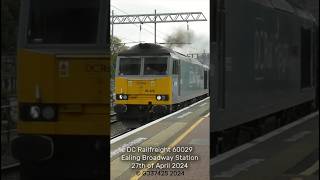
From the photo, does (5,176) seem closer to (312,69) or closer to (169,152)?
(169,152)

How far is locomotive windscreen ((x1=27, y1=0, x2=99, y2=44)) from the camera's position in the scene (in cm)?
331

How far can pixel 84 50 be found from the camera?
3307mm

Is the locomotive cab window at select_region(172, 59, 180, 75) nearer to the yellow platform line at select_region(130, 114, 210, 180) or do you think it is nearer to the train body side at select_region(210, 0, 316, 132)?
the train body side at select_region(210, 0, 316, 132)

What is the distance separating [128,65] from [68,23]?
44cm

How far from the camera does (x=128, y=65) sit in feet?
10.8

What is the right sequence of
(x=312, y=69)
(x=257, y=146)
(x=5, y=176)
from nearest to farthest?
1. (x=5, y=176)
2. (x=257, y=146)
3. (x=312, y=69)

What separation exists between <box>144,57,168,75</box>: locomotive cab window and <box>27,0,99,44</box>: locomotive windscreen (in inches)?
13.5

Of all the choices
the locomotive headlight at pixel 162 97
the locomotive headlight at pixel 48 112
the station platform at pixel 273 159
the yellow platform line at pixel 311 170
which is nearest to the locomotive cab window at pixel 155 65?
the locomotive headlight at pixel 162 97

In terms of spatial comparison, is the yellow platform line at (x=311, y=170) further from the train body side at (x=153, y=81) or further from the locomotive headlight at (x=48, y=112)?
the locomotive headlight at (x=48, y=112)

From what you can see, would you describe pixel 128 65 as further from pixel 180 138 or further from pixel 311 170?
pixel 311 170

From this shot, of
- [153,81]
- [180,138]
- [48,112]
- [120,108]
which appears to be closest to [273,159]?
[180,138]

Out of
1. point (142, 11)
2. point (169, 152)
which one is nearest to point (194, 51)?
point (142, 11)

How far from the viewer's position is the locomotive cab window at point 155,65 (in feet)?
10.9

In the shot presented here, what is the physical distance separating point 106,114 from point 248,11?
9.45ft
